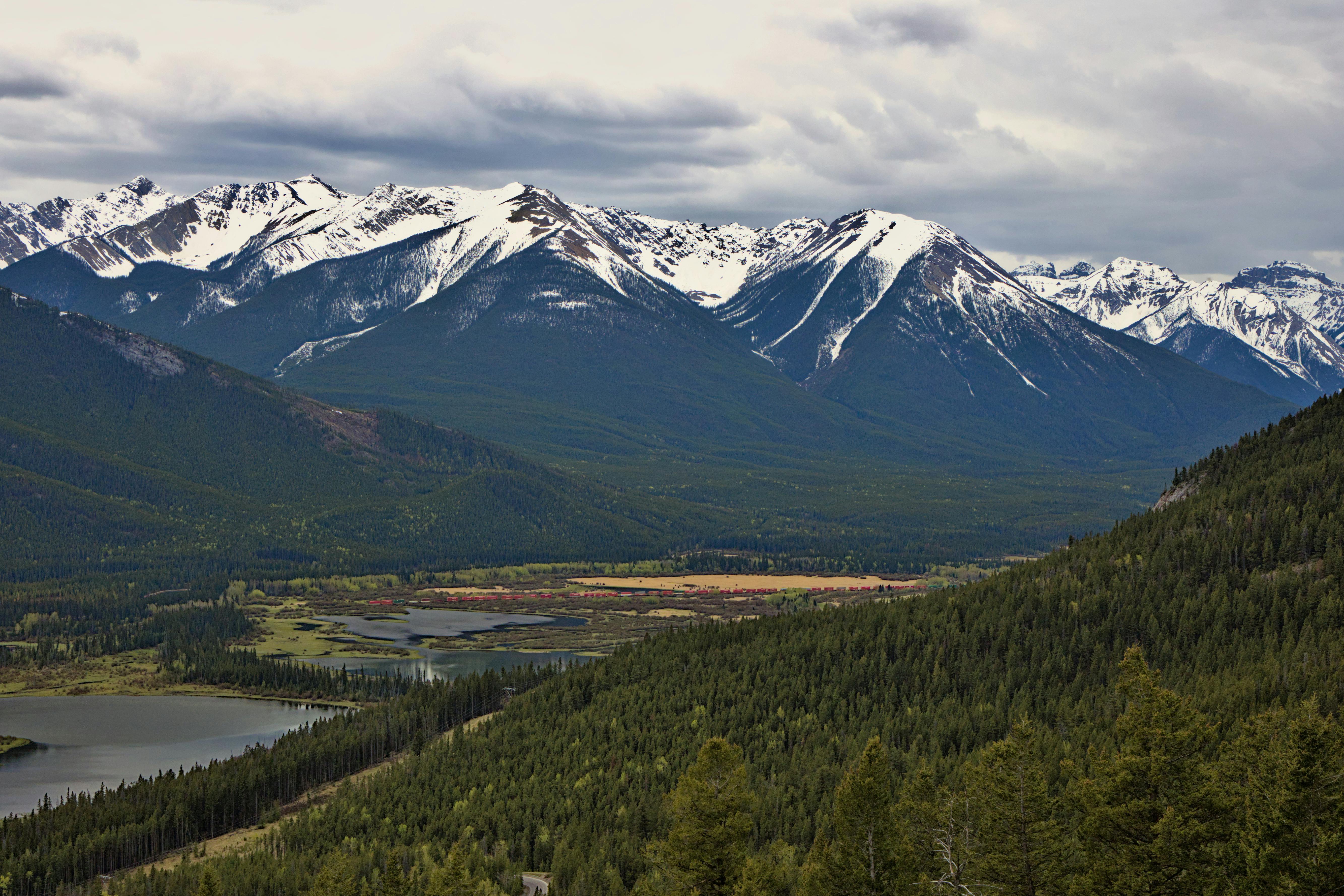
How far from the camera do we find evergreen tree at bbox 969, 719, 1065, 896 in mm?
85938

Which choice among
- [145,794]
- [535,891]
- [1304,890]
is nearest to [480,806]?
[535,891]

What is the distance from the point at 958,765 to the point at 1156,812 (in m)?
64.6

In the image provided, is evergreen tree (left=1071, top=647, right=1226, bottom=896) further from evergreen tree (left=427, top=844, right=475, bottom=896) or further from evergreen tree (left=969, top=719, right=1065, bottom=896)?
evergreen tree (left=427, top=844, right=475, bottom=896)

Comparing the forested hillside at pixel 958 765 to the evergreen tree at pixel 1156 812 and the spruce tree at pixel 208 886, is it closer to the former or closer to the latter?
the evergreen tree at pixel 1156 812

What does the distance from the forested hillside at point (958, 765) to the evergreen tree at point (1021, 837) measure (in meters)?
0.16

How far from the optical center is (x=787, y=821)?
140875 mm

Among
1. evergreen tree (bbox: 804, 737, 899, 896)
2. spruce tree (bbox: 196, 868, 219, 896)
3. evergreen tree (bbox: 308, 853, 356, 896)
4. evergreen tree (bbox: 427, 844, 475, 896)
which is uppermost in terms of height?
evergreen tree (bbox: 804, 737, 899, 896)

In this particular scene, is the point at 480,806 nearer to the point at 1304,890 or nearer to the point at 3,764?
the point at 3,764

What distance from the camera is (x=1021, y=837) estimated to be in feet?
284

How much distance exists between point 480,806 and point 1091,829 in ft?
283

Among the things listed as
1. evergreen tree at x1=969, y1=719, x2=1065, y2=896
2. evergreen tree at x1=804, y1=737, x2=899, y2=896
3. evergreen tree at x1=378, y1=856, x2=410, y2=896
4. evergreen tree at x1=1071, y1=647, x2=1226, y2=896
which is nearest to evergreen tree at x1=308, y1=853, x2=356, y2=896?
evergreen tree at x1=378, y1=856, x2=410, y2=896

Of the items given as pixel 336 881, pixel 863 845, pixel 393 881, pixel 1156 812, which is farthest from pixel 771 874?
pixel 336 881

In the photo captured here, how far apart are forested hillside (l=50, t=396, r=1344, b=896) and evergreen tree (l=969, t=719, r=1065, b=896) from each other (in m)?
0.16

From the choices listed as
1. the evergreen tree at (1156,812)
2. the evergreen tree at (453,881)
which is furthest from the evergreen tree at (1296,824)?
the evergreen tree at (453,881)
